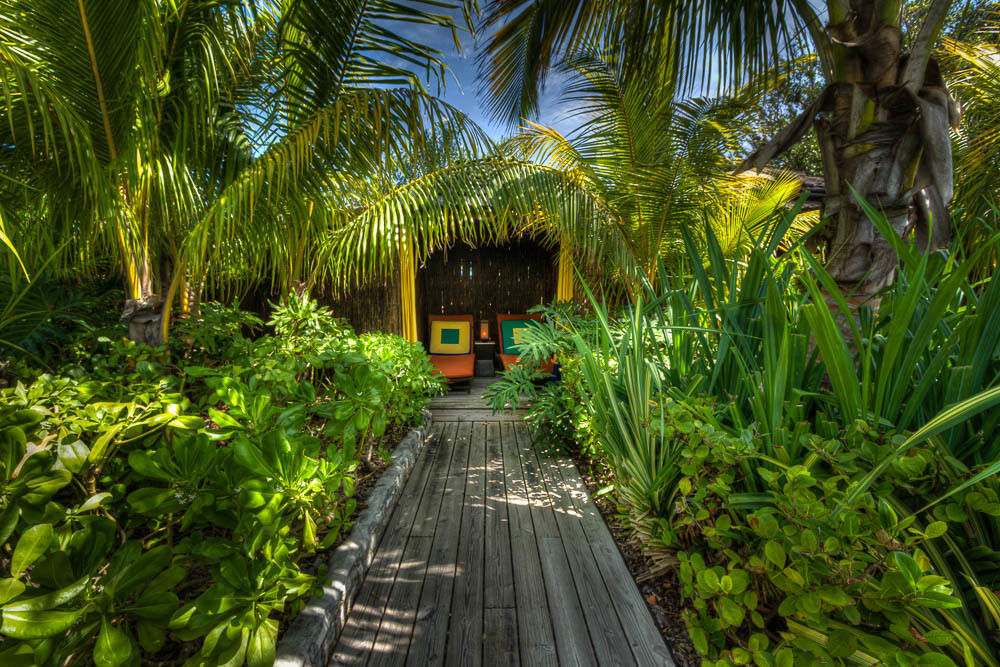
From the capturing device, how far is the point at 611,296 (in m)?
4.41

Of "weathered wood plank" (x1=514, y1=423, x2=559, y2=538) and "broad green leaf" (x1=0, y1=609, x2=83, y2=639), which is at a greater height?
"broad green leaf" (x1=0, y1=609, x2=83, y2=639)

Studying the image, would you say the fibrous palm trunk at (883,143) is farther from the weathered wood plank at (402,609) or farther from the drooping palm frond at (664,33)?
the weathered wood plank at (402,609)

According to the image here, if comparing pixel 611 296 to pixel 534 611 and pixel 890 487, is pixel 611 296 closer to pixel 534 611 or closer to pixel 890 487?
pixel 534 611

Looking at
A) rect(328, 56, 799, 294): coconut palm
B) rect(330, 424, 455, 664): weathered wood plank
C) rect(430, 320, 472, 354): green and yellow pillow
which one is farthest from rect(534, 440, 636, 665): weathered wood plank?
rect(430, 320, 472, 354): green and yellow pillow

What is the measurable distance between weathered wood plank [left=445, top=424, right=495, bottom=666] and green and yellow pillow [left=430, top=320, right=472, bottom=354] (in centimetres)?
417

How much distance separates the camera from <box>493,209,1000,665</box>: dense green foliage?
0.60 meters

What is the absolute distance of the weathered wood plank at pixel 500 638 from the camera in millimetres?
1266

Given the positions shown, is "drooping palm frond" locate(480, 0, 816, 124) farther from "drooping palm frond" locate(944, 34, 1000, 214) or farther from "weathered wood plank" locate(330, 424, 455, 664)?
Answer: "weathered wood plank" locate(330, 424, 455, 664)

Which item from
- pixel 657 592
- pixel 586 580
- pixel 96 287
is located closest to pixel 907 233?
pixel 657 592

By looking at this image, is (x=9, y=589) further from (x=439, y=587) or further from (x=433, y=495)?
(x=433, y=495)

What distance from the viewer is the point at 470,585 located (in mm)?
1615

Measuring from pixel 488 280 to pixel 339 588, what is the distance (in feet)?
21.4

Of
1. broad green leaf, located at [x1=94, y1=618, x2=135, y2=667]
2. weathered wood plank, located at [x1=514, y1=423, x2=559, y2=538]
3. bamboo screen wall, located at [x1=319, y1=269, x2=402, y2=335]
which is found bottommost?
weathered wood plank, located at [x1=514, y1=423, x2=559, y2=538]

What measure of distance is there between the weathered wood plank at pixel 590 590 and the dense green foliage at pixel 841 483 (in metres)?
0.42
